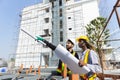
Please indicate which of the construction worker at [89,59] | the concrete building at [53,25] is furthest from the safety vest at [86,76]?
the concrete building at [53,25]

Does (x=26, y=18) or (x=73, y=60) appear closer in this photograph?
(x=73, y=60)

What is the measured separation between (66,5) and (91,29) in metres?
7.82

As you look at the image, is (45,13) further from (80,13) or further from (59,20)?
(80,13)

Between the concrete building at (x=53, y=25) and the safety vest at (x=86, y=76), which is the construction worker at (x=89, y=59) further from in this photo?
the concrete building at (x=53, y=25)

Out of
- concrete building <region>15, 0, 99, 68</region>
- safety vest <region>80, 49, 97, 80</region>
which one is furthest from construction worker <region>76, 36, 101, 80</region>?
concrete building <region>15, 0, 99, 68</region>

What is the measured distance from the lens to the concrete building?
2042 centimetres

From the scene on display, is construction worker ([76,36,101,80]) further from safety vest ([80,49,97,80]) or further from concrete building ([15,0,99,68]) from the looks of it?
concrete building ([15,0,99,68])

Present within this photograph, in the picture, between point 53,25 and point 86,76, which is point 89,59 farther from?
point 53,25

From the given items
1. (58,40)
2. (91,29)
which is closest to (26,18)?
(58,40)

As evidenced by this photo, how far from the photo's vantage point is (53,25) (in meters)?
21.0

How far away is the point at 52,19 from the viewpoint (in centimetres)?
2159

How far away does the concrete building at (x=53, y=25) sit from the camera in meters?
20.4

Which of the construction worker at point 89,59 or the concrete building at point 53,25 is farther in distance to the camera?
the concrete building at point 53,25

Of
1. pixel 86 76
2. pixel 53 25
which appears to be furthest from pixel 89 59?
pixel 53 25
